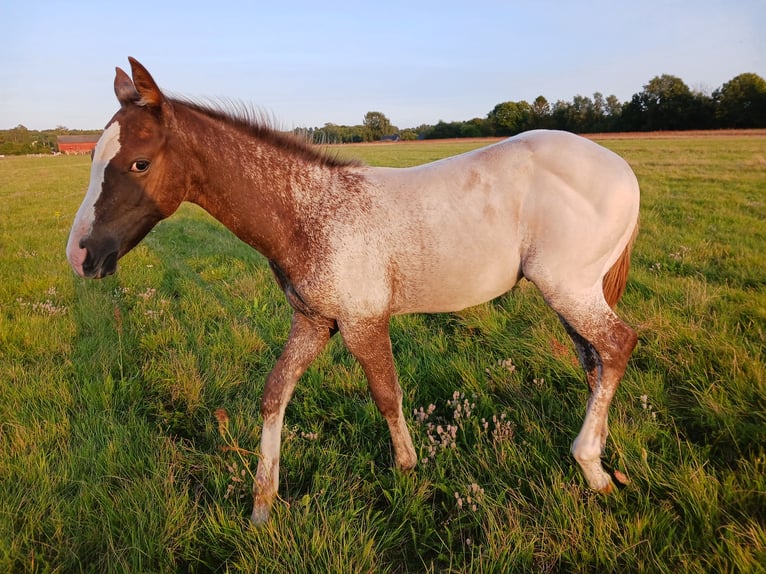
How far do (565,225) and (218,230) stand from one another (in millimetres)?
10726

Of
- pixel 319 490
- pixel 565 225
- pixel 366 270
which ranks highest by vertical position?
pixel 565 225

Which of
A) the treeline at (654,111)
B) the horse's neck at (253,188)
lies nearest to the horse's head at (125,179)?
the horse's neck at (253,188)

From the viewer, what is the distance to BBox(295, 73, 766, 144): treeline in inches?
2153

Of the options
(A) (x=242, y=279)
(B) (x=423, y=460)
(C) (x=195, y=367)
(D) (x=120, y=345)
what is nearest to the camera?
(B) (x=423, y=460)

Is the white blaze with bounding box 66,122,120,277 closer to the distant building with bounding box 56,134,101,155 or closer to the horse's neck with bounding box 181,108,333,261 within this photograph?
the horse's neck with bounding box 181,108,333,261

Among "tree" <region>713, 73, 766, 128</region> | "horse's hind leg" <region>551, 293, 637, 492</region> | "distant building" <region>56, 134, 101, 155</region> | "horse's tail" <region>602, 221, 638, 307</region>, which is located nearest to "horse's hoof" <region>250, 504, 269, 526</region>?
"horse's hind leg" <region>551, 293, 637, 492</region>

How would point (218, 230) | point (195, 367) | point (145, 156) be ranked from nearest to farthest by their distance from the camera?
point (145, 156), point (195, 367), point (218, 230)

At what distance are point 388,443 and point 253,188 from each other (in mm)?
1880

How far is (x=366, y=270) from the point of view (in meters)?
2.41

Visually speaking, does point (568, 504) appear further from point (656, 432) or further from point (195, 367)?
point (195, 367)

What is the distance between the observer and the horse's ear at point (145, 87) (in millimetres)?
1957

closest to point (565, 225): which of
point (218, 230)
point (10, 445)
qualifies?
point (10, 445)

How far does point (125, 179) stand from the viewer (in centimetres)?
209

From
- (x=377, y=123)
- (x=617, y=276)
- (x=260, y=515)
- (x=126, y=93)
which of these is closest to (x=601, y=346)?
(x=617, y=276)
